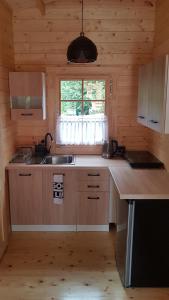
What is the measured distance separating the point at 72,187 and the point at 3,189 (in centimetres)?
77

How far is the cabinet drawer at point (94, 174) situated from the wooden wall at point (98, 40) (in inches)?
32.6

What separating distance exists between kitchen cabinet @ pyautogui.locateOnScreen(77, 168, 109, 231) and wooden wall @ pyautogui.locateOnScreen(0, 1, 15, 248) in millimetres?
848

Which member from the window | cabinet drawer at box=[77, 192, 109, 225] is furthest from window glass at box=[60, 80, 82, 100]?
cabinet drawer at box=[77, 192, 109, 225]

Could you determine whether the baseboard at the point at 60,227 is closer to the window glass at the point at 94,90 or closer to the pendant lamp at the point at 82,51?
the window glass at the point at 94,90

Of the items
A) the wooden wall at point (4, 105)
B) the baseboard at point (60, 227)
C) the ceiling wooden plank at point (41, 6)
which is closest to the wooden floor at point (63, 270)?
the baseboard at point (60, 227)

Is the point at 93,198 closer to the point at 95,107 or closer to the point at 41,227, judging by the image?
the point at 41,227

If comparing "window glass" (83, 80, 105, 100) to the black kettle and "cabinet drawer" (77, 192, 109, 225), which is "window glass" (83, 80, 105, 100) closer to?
the black kettle

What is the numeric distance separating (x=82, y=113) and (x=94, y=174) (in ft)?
2.92

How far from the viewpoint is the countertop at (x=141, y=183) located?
2203 mm

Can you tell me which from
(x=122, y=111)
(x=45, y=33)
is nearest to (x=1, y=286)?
(x=122, y=111)

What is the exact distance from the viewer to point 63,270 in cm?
267

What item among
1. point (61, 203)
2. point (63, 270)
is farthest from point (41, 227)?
point (63, 270)

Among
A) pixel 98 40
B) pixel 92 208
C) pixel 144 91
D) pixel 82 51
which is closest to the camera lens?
pixel 82 51

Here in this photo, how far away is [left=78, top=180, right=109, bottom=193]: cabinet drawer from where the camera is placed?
3.21 meters
